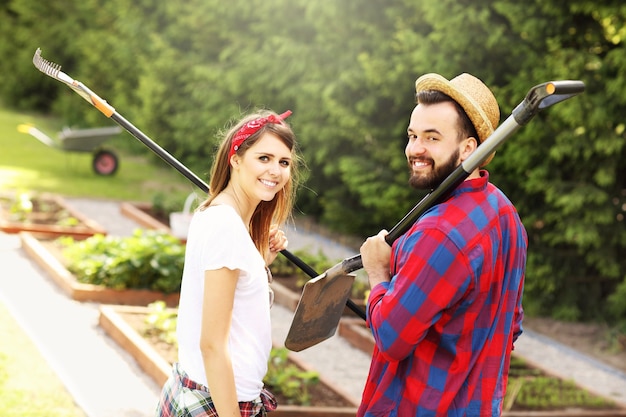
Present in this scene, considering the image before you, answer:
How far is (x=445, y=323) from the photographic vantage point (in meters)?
2.29

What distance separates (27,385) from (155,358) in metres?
0.79

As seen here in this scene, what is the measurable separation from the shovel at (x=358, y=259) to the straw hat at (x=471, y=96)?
0.32 ft

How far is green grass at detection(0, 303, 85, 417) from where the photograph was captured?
15.2 feet

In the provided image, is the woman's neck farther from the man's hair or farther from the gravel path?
the gravel path

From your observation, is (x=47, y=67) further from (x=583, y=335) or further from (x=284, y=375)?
(x=583, y=335)

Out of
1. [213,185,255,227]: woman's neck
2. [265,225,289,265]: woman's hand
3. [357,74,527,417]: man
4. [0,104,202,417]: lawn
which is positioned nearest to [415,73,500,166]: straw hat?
[357,74,527,417]: man

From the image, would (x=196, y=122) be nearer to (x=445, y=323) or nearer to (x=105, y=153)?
(x=105, y=153)

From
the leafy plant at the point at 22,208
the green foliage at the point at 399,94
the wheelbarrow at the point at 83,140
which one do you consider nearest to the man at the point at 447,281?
the green foliage at the point at 399,94

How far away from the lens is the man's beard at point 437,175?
2.34 m

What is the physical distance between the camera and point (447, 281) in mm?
2209

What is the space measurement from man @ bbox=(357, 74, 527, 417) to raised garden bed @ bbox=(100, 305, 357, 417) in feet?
8.04

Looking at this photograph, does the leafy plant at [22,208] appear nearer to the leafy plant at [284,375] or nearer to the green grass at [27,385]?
the green grass at [27,385]

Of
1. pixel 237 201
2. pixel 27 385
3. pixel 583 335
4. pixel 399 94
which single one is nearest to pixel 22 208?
pixel 399 94

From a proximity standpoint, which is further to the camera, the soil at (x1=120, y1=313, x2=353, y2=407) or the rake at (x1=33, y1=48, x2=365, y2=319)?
the soil at (x1=120, y1=313, x2=353, y2=407)
